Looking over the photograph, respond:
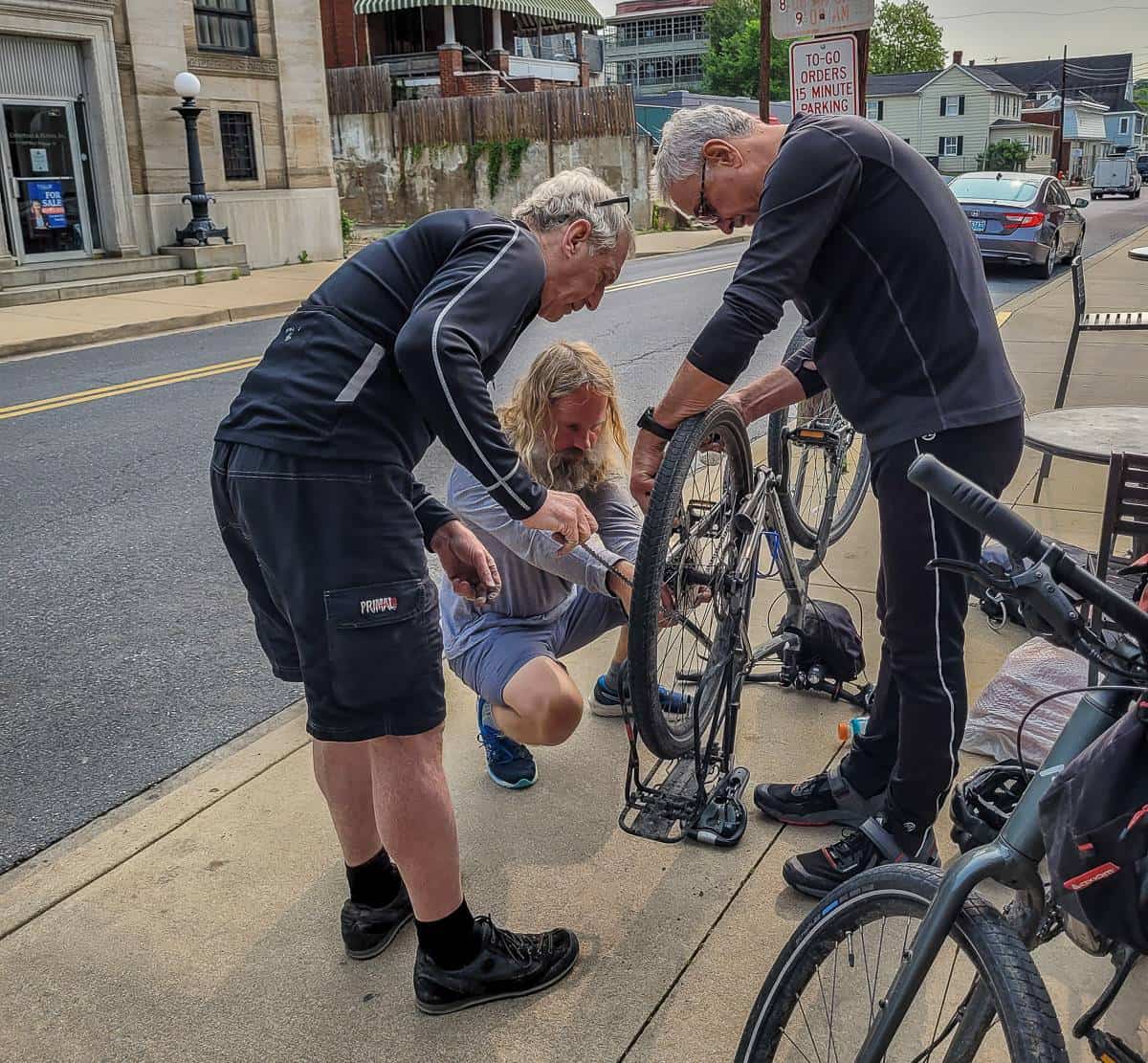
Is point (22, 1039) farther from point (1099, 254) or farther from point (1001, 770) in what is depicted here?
point (1099, 254)

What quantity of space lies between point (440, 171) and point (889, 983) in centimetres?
2938

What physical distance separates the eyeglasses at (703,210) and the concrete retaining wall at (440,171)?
25.5 m

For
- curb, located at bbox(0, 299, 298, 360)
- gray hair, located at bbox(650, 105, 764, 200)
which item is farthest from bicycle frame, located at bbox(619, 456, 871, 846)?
curb, located at bbox(0, 299, 298, 360)

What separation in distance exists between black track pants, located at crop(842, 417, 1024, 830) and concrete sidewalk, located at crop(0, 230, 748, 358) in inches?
442

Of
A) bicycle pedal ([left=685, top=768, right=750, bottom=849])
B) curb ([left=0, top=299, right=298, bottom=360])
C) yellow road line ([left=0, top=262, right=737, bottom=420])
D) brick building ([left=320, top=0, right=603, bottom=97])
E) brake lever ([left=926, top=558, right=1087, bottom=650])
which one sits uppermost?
brick building ([left=320, top=0, right=603, bottom=97])

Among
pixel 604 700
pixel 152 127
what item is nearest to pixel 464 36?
pixel 152 127

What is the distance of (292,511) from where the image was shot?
7.30 ft

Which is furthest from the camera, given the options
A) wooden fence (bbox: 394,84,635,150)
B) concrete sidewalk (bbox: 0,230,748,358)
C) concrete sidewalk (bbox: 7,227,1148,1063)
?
wooden fence (bbox: 394,84,635,150)

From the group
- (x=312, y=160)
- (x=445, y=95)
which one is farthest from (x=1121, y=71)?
(x=312, y=160)

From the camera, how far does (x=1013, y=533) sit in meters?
1.30

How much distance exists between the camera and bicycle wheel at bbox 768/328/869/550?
4.34m

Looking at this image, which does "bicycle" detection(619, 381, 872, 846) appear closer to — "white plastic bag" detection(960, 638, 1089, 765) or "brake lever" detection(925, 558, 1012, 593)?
"white plastic bag" detection(960, 638, 1089, 765)

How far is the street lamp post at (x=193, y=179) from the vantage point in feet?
57.2

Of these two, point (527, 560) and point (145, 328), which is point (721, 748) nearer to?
point (527, 560)
